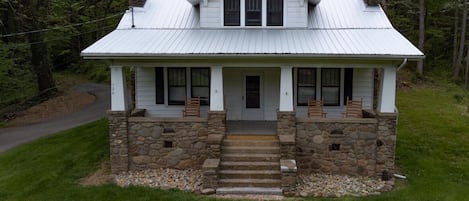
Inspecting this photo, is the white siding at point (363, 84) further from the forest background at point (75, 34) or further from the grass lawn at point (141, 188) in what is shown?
the forest background at point (75, 34)

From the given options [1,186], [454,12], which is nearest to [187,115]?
[1,186]

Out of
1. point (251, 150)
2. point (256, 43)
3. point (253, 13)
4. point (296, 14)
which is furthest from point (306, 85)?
point (251, 150)

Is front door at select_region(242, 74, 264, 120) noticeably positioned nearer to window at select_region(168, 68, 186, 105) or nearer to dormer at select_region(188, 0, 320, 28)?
dormer at select_region(188, 0, 320, 28)

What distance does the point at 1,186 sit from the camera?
34.1 ft

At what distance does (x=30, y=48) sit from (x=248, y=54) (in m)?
18.0

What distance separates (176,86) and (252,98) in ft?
8.16

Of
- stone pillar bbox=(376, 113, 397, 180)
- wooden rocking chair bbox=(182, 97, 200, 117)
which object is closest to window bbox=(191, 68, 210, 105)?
wooden rocking chair bbox=(182, 97, 200, 117)

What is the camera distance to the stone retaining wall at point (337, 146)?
10.9 meters

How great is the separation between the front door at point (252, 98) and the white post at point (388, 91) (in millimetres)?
3957

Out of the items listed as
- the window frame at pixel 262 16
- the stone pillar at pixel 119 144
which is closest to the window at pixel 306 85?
the window frame at pixel 262 16

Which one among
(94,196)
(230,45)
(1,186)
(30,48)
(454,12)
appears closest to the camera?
(94,196)

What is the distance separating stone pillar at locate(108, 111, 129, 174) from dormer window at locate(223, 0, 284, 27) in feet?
14.7

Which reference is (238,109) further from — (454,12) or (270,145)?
(454,12)

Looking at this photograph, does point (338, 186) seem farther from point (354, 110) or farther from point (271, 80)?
point (271, 80)
